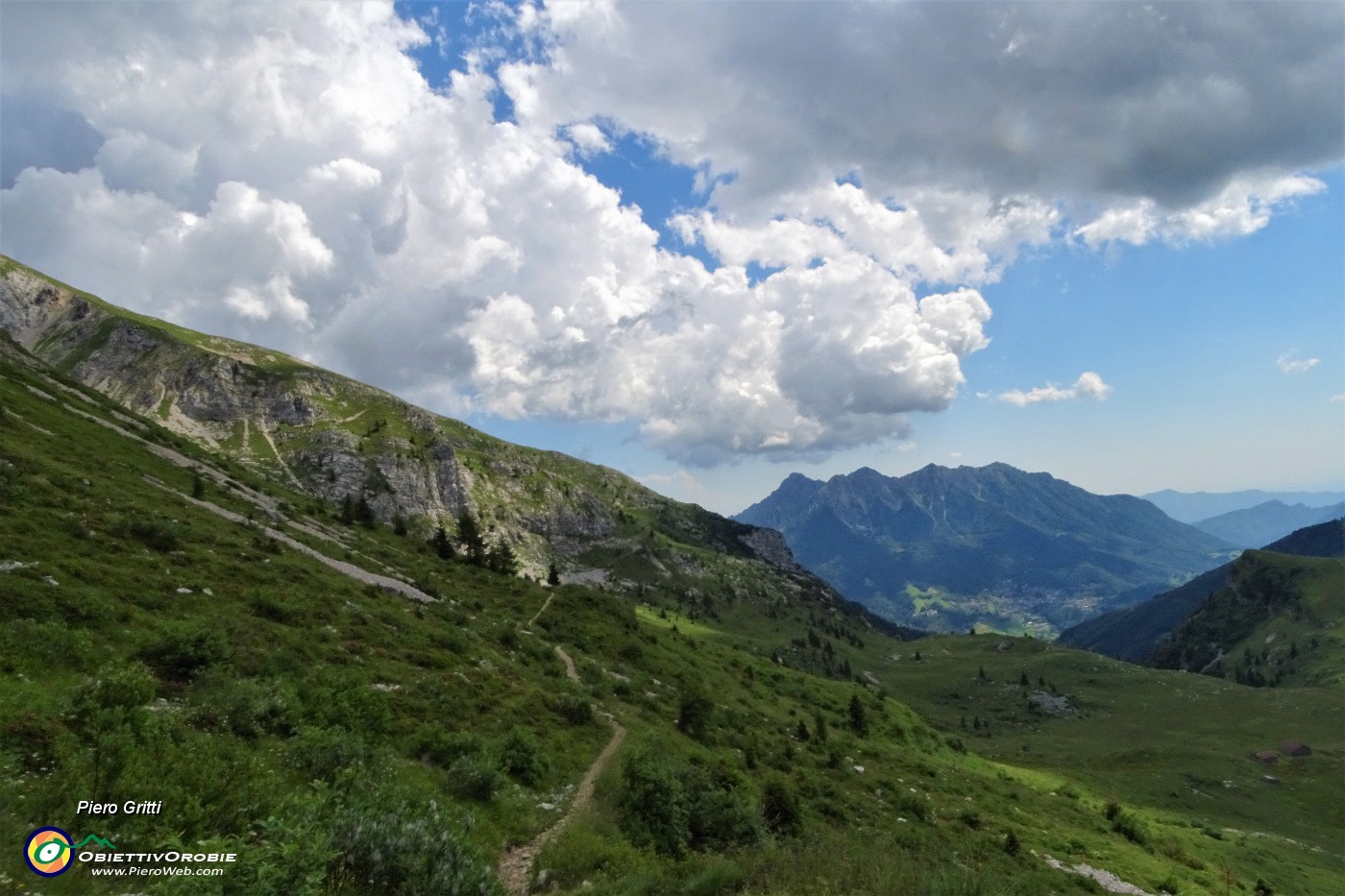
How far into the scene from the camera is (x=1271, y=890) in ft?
136

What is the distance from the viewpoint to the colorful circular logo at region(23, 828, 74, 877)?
24.9ft

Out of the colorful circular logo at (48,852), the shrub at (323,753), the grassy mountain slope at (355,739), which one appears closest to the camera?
the colorful circular logo at (48,852)

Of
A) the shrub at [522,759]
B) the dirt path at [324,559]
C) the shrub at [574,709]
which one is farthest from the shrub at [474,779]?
the dirt path at [324,559]

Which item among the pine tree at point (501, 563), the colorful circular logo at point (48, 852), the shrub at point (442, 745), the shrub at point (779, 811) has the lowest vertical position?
the pine tree at point (501, 563)

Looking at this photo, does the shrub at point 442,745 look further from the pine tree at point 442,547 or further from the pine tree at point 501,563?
the pine tree at point 501,563

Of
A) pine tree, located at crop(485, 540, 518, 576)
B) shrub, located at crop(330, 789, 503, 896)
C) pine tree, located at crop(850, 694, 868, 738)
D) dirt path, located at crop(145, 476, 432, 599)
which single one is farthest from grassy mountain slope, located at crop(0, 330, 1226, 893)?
pine tree, located at crop(485, 540, 518, 576)

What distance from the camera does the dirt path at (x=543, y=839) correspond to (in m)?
14.2

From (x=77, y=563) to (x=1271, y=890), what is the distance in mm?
74355

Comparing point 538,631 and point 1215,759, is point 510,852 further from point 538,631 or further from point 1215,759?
point 1215,759

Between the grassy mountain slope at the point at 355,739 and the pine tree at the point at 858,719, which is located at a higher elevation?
the grassy mountain slope at the point at 355,739

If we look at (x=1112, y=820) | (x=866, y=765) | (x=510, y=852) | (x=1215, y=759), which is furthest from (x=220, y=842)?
(x=1215, y=759)

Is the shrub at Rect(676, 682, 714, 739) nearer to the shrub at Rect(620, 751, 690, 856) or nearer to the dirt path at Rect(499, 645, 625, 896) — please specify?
the dirt path at Rect(499, 645, 625, 896)

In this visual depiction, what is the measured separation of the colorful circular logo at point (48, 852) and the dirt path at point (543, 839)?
294 inches

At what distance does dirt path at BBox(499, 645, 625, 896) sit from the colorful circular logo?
24.5ft
